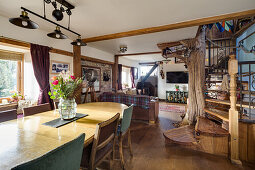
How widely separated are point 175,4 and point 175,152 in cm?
256

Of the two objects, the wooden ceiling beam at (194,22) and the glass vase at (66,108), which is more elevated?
the wooden ceiling beam at (194,22)

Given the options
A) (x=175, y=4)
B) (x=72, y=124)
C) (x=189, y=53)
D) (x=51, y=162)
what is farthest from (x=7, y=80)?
(x=189, y=53)

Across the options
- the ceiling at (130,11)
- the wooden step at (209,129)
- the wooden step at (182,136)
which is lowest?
the wooden step at (182,136)

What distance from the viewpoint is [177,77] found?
21.8 feet

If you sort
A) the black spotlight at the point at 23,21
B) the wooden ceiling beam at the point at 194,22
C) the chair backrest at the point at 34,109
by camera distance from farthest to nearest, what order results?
the wooden ceiling beam at the point at 194,22, the chair backrest at the point at 34,109, the black spotlight at the point at 23,21

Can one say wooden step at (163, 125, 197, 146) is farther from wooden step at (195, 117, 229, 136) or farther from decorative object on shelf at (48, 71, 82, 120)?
decorative object on shelf at (48, 71, 82, 120)

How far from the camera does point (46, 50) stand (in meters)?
2.93

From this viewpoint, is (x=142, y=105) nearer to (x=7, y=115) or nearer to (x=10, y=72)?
(x=7, y=115)

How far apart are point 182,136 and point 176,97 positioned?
4.62 m

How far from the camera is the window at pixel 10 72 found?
2.63m

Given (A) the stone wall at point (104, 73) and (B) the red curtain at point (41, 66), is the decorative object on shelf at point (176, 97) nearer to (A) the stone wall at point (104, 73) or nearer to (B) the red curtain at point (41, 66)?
(A) the stone wall at point (104, 73)

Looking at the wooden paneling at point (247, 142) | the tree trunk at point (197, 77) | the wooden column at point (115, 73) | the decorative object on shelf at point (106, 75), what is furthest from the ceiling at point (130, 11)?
the wooden column at point (115, 73)

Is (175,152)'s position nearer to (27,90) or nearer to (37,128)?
(37,128)

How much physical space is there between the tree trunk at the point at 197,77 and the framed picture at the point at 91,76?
133 inches
